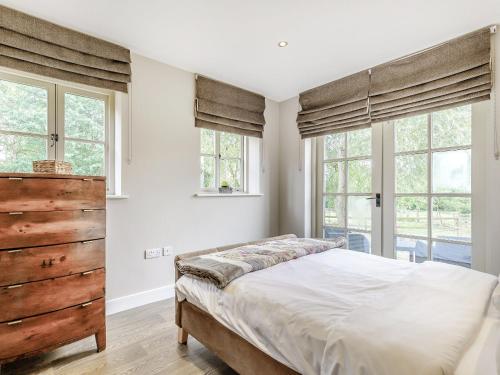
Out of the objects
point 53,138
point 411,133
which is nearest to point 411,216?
point 411,133

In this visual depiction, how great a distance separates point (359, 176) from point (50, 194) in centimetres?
279

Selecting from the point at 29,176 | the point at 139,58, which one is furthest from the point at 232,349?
the point at 139,58

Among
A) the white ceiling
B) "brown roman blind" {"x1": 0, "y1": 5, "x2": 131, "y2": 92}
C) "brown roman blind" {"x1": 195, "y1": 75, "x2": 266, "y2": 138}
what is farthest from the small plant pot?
"brown roman blind" {"x1": 0, "y1": 5, "x2": 131, "y2": 92}

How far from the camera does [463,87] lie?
218 cm

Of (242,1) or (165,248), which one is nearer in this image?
(242,1)

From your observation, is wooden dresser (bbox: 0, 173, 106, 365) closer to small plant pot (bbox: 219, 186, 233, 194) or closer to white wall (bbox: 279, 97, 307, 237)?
small plant pot (bbox: 219, 186, 233, 194)

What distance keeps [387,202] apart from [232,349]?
2130 millimetres

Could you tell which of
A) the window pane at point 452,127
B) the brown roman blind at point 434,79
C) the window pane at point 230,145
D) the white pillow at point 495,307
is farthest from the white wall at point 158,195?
the white pillow at point 495,307

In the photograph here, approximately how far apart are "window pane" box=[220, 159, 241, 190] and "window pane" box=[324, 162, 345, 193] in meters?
1.10

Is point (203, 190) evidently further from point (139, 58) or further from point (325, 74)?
point (325, 74)

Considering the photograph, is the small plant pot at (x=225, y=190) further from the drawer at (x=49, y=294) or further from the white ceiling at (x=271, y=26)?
the drawer at (x=49, y=294)

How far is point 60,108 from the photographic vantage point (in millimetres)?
2287

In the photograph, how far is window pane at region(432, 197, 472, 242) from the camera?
233 centimetres

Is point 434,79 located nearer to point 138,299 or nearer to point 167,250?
point 167,250
